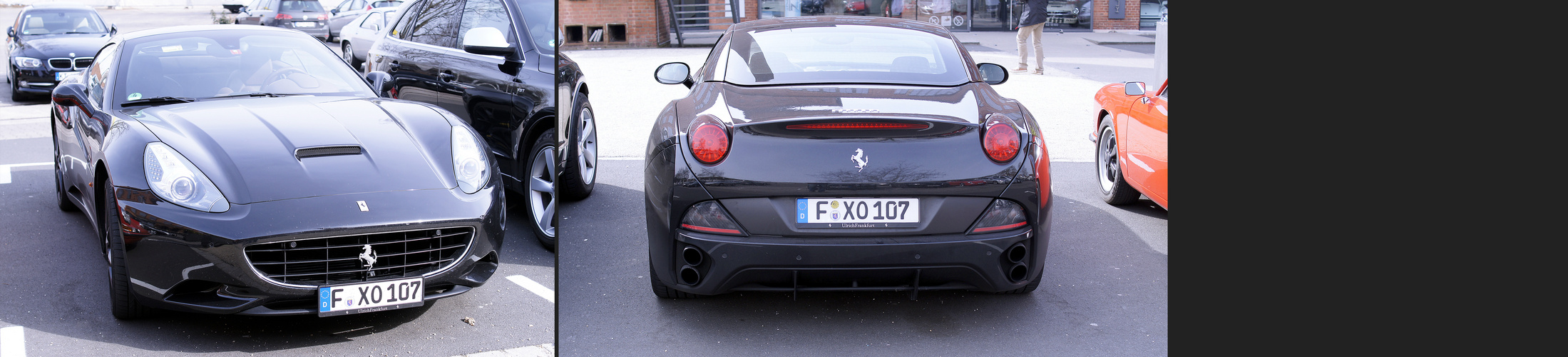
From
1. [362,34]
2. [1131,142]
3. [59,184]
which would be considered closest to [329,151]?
[59,184]

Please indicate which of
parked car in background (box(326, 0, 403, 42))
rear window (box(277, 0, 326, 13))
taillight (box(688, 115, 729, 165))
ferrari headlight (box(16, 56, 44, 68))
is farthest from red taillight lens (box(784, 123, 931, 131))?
parked car in background (box(326, 0, 403, 42))

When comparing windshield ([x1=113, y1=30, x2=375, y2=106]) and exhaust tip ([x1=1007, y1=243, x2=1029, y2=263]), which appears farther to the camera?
windshield ([x1=113, y1=30, x2=375, y2=106])

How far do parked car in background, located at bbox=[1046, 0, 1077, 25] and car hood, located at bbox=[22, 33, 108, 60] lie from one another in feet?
23.5

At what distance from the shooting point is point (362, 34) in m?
10.9

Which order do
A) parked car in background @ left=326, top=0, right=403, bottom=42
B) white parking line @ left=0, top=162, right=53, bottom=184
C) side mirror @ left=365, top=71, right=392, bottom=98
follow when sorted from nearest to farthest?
side mirror @ left=365, top=71, right=392, bottom=98 < white parking line @ left=0, top=162, right=53, bottom=184 < parked car in background @ left=326, top=0, right=403, bottom=42

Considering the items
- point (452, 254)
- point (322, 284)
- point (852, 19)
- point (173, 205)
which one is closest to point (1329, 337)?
point (852, 19)

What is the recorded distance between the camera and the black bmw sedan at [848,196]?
2830 millimetres

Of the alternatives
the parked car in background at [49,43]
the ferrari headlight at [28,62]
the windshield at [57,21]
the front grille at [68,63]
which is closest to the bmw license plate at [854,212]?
the parked car in background at [49,43]

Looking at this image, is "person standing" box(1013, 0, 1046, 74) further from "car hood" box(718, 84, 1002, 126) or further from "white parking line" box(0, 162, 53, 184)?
"white parking line" box(0, 162, 53, 184)

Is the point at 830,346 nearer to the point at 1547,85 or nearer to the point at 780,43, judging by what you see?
the point at 780,43

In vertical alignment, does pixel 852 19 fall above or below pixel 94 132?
above

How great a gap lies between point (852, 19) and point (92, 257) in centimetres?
338

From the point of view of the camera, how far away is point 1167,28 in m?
3.26

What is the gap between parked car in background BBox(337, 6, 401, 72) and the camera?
10.5m
